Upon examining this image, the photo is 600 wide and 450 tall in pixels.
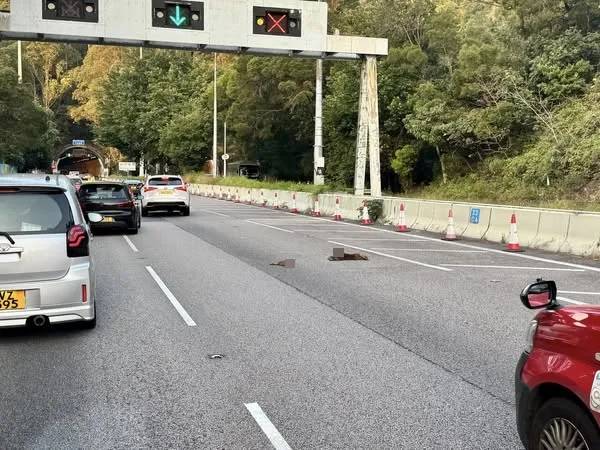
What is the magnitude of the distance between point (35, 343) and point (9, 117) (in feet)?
140

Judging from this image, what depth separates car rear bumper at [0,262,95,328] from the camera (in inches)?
258

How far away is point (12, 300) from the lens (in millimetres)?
6527

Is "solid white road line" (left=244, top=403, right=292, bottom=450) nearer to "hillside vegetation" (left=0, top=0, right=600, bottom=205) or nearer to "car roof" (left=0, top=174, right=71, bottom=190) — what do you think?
"car roof" (left=0, top=174, right=71, bottom=190)

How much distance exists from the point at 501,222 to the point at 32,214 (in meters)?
12.3

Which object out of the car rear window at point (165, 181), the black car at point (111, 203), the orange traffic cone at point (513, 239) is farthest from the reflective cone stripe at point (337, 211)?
the orange traffic cone at point (513, 239)

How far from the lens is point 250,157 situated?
64.8m

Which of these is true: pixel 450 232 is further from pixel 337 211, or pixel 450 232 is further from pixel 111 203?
pixel 111 203

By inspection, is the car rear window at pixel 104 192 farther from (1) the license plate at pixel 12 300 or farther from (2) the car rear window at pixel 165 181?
(1) the license plate at pixel 12 300

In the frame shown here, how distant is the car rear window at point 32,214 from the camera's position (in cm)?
677

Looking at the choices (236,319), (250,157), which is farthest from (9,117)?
(236,319)

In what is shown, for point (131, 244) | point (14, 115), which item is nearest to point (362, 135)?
point (131, 244)

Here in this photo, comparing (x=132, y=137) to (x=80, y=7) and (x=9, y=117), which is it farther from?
(x=80, y=7)

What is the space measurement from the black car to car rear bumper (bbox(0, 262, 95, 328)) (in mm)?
12036

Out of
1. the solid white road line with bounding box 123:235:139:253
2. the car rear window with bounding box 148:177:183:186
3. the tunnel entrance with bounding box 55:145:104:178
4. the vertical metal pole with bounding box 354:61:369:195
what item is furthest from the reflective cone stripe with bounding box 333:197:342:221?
the tunnel entrance with bounding box 55:145:104:178
